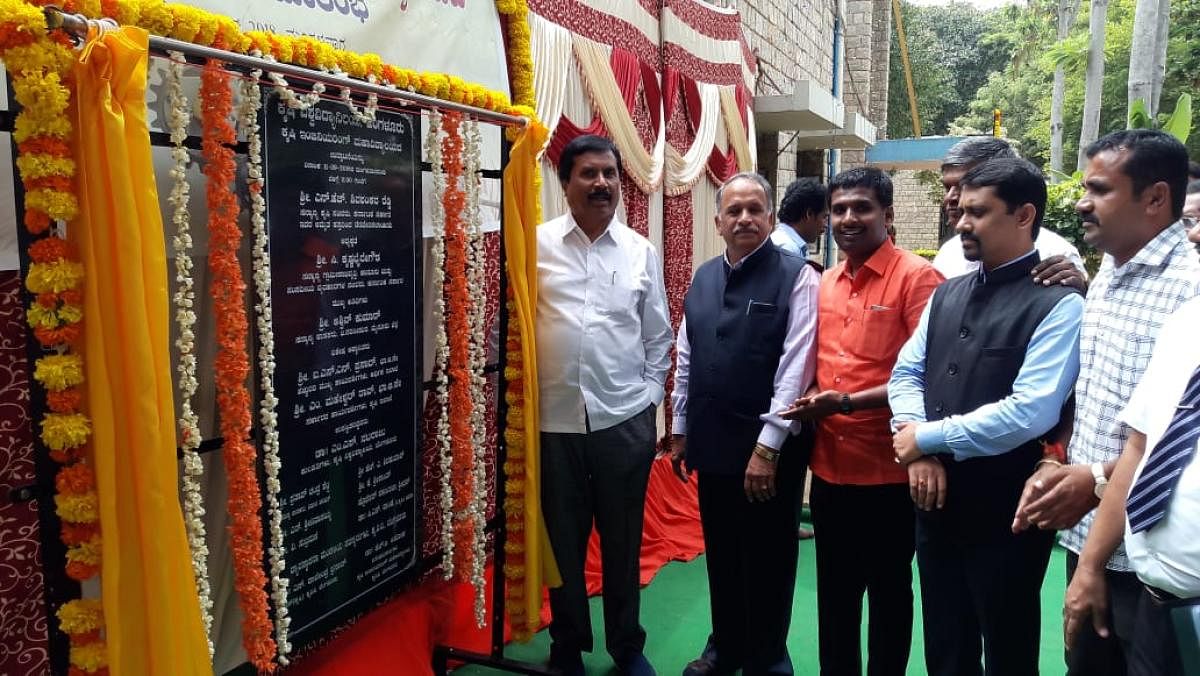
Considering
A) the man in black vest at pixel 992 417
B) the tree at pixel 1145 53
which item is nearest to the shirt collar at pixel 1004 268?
the man in black vest at pixel 992 417

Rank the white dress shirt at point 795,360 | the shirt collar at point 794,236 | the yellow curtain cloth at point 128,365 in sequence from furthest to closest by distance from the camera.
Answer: the shirt collar at point 794,236, the white dress shirt at point 795,360, the yellow curtain cloth at point 128,365

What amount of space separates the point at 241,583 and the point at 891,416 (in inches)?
73.4

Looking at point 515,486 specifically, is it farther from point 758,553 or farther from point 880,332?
point 880,332

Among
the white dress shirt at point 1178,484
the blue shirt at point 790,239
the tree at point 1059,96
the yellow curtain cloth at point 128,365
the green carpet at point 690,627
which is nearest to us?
the white dress shirt at point 1178,484

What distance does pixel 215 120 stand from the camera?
6.27ft

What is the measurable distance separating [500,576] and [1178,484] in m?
2.14

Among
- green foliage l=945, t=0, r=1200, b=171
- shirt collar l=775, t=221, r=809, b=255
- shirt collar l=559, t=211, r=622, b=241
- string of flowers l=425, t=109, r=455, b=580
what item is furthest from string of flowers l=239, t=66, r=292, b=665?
green foliage l=945, t=0, r=1200, b=171

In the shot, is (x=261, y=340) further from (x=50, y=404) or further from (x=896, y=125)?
(x=896, y=125)

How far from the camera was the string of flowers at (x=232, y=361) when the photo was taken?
1916 millimetres

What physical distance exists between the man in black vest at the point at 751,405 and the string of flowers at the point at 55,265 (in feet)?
6.03

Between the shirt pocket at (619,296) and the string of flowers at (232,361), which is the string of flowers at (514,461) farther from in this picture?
the string of flowers at (232,361)

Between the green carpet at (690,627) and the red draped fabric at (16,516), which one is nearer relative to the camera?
the red draped fabric at (16,516)

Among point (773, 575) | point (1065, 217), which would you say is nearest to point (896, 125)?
point (1065, 217)

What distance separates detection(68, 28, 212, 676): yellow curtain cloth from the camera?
1.55 metres
